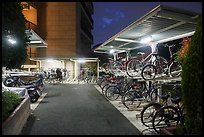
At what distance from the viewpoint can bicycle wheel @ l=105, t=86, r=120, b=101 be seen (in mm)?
12823

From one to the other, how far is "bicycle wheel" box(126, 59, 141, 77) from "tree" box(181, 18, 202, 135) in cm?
650

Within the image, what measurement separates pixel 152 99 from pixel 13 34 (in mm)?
5891

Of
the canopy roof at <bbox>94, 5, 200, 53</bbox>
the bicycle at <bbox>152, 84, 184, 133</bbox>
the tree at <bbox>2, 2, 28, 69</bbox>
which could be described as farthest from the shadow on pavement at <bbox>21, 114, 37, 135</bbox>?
the canopy roof at <bbox>94, 5, 200, 53</bbox>

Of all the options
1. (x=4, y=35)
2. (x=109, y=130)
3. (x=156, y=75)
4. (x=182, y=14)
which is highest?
(x=182, y=14)

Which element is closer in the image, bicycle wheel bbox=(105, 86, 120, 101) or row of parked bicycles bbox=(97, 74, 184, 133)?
row of parked bicycles bbox=(97, 74, 184, 133)

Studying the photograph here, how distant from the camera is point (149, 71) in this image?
988 cm

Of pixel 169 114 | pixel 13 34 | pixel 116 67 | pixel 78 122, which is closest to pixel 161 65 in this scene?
pixel 116 67

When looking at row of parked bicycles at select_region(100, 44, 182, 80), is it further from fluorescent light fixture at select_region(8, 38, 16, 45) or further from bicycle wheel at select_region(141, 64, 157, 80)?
fluorescent light fixture at select_region(8, 38, 16, 45)

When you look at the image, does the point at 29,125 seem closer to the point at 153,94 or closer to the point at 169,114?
the point at 169,114

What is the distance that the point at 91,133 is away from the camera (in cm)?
634

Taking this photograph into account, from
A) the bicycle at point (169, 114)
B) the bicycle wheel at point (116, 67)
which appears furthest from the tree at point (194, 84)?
the bicycle wheel at point (116, 67)

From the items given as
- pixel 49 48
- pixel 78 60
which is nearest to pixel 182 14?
pixel 78 60

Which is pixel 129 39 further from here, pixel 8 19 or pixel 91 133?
pixel 8 19

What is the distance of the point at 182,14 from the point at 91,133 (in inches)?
153
